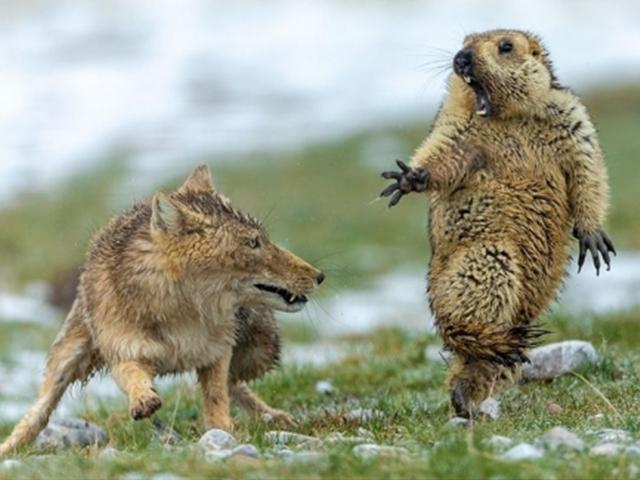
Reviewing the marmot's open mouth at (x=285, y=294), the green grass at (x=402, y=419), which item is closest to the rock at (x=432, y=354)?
the green grass at (x=402, y=419)

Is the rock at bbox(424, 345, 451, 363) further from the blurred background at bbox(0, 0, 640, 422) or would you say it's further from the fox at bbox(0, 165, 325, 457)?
the fox at bbox(0, 165, 325, 457)

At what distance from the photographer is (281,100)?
182 ft

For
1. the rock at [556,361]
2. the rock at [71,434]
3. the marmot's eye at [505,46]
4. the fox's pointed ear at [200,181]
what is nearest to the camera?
the marmot's eye at [505,46]

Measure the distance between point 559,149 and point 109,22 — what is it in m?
66.3

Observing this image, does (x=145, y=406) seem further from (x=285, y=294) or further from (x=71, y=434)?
(x=71, y=434)

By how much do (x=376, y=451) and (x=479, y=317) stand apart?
2031mm

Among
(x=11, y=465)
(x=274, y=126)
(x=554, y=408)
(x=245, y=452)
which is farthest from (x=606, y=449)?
(x=274, y=126)

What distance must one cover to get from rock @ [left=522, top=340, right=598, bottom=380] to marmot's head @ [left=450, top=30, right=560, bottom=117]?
1.95m

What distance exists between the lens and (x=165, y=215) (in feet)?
29.3

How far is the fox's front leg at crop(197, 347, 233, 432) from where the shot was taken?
9.23m

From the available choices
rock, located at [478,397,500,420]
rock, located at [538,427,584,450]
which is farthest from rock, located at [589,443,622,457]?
rock, located at [478,397,500,420]

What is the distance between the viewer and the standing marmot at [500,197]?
865 centimetres

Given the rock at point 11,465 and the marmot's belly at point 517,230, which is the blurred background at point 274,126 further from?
the rock at point 11,465

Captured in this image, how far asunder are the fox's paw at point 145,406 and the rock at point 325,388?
115 inches
